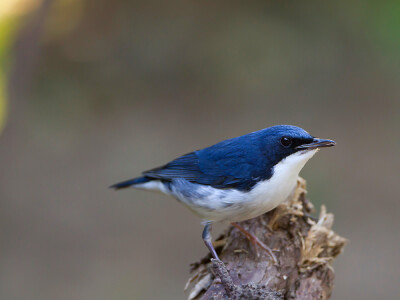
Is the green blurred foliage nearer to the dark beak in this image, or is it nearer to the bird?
the bird

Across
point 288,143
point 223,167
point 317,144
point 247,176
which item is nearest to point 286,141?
point 288,143

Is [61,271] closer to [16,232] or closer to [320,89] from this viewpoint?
[16,232]

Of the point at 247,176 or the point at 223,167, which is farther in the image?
the point at 223,167

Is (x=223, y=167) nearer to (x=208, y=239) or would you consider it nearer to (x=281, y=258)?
(x=208, y=239)

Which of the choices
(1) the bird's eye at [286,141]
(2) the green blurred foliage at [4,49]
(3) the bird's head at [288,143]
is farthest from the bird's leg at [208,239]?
(2) the green blurred foliage at [4,49]

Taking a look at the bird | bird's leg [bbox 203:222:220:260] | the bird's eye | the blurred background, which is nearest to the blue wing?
the bird
